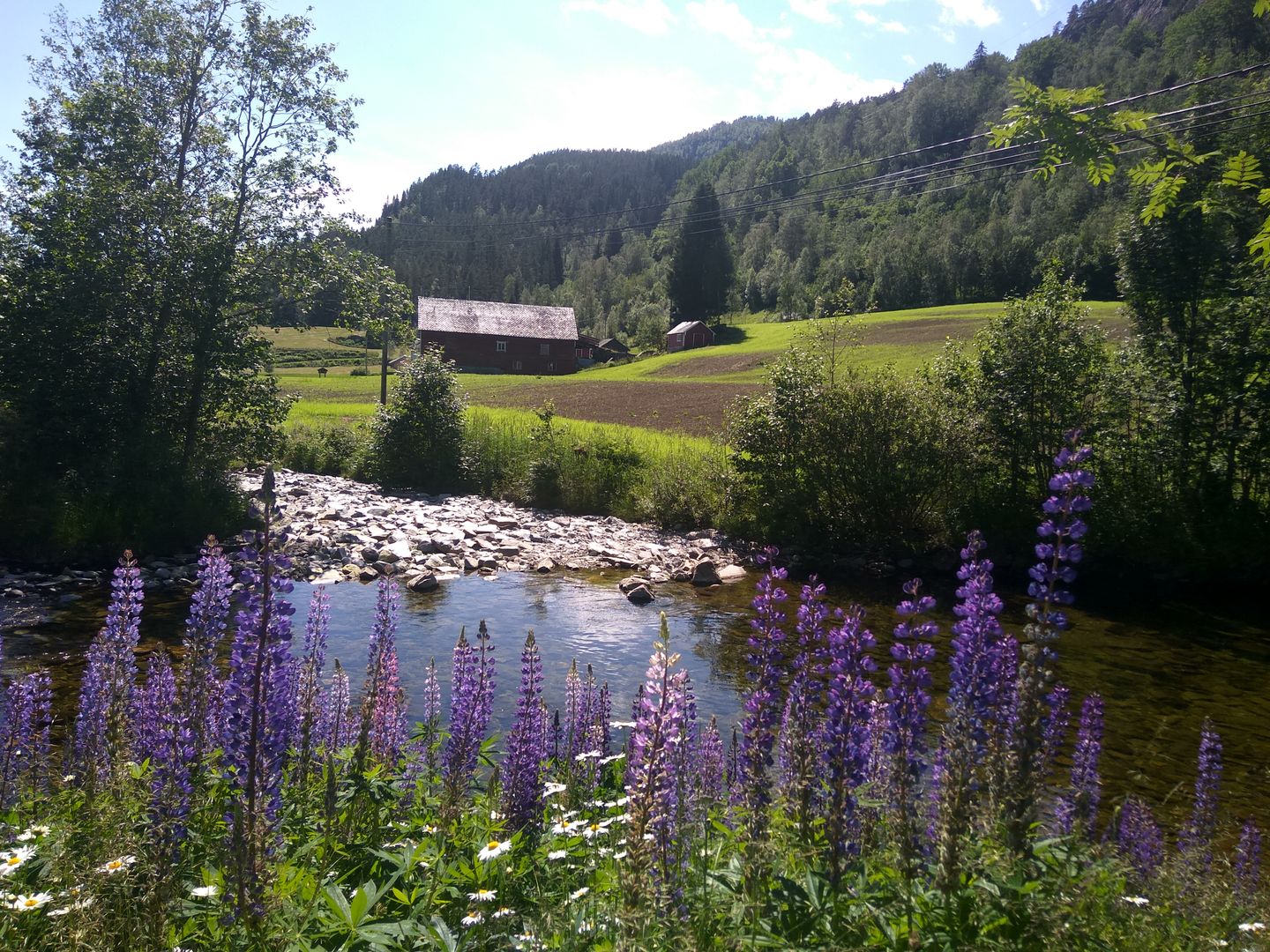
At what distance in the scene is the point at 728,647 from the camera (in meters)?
14.7

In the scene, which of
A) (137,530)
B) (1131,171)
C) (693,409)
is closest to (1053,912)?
(1131,171)

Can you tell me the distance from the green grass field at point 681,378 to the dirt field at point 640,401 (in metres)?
0.07

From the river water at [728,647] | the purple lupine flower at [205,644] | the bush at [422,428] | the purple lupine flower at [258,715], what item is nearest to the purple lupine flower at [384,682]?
the purple lupine flower at [205,644]

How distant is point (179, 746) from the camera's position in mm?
3982

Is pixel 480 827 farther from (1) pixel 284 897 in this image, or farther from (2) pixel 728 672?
(2) pixel 728 672

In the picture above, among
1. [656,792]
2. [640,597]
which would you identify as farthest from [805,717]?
[640,597]

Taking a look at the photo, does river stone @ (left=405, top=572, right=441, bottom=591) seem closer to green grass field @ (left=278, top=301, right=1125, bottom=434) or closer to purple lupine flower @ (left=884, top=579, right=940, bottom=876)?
green grass field @ (left=278, top=301, right=1125, bottom=434)

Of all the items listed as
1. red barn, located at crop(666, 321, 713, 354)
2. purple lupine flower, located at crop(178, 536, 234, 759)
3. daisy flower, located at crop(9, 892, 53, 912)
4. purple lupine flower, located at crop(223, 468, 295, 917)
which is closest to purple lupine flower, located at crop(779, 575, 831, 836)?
purple lupine flower, located at crop(223, 468, 295, 917)

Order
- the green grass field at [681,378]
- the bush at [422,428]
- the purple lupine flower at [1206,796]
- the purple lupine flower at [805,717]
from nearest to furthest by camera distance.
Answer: the purple lupine flower at [805,717] < the purple lupine flower at [1206,796] < the bush at [422,428] < the green grass field at [681,378]

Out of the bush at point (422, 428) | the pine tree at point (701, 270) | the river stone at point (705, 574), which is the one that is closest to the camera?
the river stone at point (705, 574)

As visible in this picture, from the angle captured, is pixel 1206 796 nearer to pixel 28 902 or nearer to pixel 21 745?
pixel 28 902

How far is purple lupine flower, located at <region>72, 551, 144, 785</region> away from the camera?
4.59 meters

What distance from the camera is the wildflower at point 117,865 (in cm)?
366

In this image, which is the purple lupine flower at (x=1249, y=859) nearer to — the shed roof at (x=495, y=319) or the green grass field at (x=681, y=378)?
the green grass field at (x=681, y=378)
